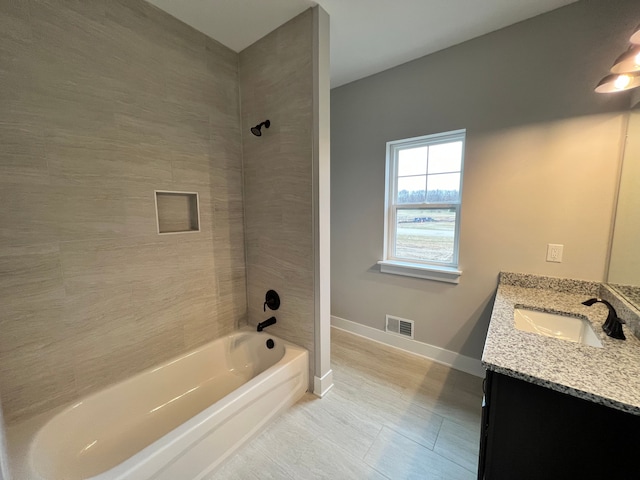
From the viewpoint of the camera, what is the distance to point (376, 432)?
154 cm

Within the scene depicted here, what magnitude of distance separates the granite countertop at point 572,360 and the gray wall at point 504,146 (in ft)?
1.82

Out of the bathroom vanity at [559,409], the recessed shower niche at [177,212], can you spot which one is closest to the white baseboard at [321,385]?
the bathroom vanity at [559,409]

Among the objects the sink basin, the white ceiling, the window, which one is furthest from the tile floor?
the white ceiling

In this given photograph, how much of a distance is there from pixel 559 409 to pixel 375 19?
7.52ft

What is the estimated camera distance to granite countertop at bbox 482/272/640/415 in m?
0.77

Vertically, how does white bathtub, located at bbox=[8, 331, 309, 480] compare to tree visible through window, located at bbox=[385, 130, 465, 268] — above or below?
below

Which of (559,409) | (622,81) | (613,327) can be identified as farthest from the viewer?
(622,81)

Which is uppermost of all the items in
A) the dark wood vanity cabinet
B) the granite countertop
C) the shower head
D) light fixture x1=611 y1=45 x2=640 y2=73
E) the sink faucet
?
light fixture x1=611 y1=45 x2=640 y2=73

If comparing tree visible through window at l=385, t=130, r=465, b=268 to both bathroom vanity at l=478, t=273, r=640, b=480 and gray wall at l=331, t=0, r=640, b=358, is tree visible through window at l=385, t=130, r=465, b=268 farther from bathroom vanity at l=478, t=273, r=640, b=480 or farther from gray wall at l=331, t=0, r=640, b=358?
bathroom vanity at l=478, t=273, r=640, b=480

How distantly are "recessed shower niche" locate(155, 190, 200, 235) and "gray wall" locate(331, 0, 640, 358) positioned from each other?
153 cm

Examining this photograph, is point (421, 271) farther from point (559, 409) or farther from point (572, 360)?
point (559, 409)

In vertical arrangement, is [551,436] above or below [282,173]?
below

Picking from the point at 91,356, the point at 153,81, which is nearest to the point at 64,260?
the point at 91,356

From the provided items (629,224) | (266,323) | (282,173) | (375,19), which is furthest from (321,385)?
(375,19)
